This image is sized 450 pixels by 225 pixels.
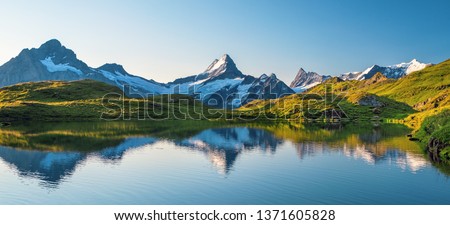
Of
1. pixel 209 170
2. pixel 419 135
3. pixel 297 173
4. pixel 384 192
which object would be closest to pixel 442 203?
pixel 384 192

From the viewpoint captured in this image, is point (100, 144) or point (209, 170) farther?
point (100, 144)

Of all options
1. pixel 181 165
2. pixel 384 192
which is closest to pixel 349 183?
pixel 384 192

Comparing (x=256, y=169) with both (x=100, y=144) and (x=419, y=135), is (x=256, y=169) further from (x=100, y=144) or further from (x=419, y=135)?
(x=419, y=135)

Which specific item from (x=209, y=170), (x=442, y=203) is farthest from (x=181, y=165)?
(x=442, y=203)

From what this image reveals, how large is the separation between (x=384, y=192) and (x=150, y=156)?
52.2 m

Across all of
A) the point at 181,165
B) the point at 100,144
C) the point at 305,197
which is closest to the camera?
the point at 305,197

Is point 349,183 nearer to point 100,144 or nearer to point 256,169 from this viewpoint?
point 256,169

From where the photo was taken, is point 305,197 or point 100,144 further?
point 100,144

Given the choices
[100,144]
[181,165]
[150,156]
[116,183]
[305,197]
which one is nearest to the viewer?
[305,197]

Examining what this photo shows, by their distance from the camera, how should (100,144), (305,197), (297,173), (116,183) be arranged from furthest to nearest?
(100,144) → (297,173) → (116,183) → (305,197)

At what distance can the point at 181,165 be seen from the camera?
73.6m

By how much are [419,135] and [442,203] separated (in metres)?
79.4
